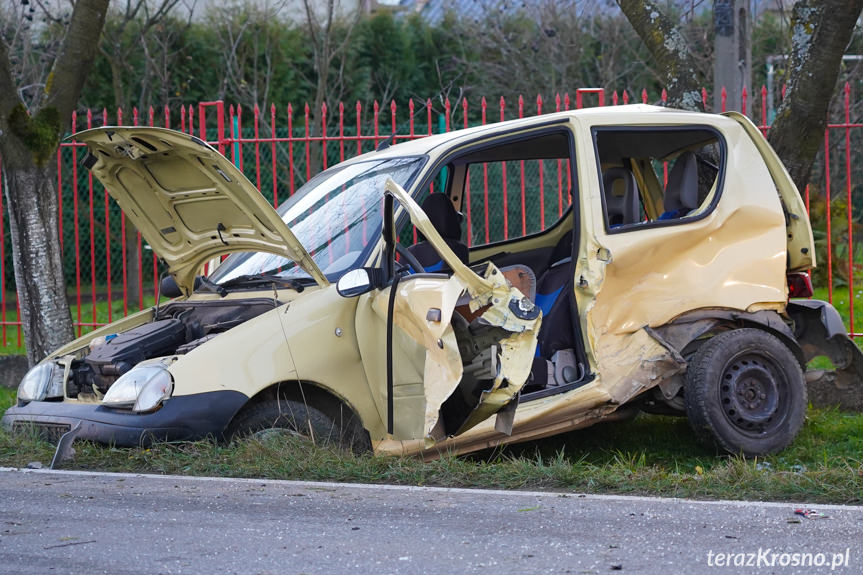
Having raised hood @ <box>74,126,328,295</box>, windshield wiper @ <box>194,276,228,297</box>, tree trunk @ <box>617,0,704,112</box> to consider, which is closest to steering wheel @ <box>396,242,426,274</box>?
raised hood @ <box>74,126,328,295</box>

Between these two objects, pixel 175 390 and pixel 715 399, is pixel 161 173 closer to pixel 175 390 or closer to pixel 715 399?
pixel 175 390

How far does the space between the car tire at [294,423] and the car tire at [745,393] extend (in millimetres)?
1856

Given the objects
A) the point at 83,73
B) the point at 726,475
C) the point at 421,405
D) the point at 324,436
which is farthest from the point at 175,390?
the point at 83,73

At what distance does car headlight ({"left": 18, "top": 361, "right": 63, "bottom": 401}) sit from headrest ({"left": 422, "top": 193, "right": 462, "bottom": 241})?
7.27 feet

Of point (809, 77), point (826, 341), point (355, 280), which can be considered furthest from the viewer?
point (809, 77)

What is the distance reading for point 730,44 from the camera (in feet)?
25.7

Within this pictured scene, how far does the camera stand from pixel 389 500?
15.3 feet

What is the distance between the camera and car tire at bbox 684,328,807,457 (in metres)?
5.88

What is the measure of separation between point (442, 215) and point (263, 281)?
1099 mm

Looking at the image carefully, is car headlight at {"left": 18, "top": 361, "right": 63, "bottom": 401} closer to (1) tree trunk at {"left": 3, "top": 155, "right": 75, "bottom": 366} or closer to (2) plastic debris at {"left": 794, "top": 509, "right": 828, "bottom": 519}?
(1) tree trunk at {"left": 3, "top": 155, "right": 75, "bottom": 366}

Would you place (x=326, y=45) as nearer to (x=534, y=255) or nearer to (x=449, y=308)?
(x=534, y=255)

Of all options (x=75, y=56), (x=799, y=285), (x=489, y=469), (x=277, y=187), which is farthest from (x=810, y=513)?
(x=277, y=187)

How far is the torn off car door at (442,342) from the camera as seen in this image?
509 cm

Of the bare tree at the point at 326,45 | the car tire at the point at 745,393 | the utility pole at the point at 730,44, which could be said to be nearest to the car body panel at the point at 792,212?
the car tire at the point at 745,393
